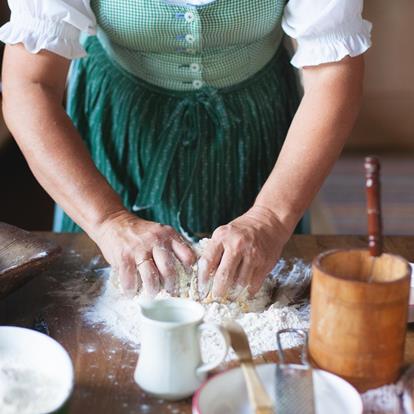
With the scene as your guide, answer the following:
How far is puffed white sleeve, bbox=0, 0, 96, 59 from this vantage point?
120cm

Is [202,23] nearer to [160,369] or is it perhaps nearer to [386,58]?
[160,369]

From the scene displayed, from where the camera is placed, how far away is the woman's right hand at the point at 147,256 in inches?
41.1

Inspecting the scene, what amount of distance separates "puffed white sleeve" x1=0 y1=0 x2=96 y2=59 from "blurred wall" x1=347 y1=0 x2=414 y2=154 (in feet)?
8.96

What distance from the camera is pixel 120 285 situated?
1104 millimetres

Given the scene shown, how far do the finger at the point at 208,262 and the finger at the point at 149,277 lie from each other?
0.06 meters

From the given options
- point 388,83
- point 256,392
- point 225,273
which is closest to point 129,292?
point 225,273

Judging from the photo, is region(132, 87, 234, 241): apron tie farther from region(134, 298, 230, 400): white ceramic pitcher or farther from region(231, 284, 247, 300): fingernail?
region(134, 298, 230, 400): white ceramic pitcher

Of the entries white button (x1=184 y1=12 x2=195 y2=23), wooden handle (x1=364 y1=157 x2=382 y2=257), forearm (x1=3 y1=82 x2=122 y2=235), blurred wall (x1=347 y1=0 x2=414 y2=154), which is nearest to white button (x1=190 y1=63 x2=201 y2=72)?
white button (x1=184 y1=12 x2=195 y2=23)

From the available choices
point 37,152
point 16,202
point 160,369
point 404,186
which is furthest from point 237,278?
point 404,186

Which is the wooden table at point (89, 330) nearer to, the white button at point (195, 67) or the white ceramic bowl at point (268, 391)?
the white ceramic bowl at point (268, 391)

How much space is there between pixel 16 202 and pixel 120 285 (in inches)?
60.3

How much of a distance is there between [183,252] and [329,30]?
43 cm

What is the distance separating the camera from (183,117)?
4.67 ft

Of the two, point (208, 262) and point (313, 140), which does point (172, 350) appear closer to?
point (208, 262)
